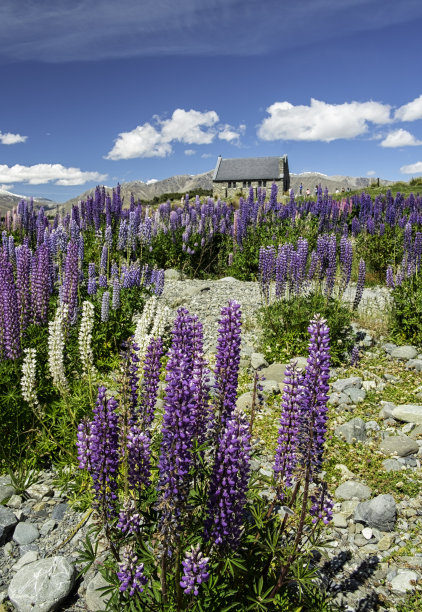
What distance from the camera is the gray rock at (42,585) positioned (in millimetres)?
3336

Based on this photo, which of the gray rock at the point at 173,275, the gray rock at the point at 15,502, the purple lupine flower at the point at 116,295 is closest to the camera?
the gray rock at the point at 15,502

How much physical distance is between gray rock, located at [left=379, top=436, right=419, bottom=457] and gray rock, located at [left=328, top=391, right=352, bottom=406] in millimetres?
1192

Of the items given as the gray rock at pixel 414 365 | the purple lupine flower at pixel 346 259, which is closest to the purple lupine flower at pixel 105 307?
the purple lupine flower at pixel 346 259

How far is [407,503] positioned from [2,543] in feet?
13.3

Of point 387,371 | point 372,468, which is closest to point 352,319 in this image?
point 387,371

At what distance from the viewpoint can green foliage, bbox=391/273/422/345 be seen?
28.3 ft

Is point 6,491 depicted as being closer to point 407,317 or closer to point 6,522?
point 6,522

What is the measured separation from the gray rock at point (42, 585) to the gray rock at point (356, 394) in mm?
4695

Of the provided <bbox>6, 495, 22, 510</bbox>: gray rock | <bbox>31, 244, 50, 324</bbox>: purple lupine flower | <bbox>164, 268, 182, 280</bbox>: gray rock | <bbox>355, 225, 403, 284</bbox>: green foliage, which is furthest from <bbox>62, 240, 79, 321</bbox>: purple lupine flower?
<bbox>355, 225, 403, 284</bbox>: green foliage

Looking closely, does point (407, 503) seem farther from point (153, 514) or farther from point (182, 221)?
point (182, 221)

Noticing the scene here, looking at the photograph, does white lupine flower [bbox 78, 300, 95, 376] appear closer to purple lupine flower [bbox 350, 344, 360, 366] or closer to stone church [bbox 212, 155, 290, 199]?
purple lupine flower [bbox 350, 344, 360, 366]

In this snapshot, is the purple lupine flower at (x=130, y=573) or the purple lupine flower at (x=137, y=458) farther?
the purple lupine flower at (x=137, y=458)

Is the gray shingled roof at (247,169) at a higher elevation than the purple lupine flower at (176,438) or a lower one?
higher

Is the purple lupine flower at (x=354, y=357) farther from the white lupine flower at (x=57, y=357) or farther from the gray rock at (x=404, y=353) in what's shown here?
the white lupine flower at (x=57, y=357)
